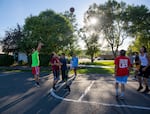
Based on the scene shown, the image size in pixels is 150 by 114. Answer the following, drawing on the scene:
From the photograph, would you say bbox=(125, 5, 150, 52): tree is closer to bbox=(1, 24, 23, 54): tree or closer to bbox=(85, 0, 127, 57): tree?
bbox=(85, 0, 127, 57): tree

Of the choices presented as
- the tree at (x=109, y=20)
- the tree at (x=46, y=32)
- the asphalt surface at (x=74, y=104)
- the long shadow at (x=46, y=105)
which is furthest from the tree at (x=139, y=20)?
the long shadow at (x=46, y=105)

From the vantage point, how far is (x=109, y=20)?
1763 inches

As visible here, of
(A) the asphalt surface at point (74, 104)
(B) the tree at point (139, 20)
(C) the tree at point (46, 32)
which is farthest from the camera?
(B) the tree at point (139, 20)

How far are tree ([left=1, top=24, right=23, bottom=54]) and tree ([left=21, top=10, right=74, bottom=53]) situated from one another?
2.55 m

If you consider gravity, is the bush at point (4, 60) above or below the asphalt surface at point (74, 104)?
above

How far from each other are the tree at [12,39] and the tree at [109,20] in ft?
57.9

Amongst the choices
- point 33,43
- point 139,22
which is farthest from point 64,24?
point 139,22

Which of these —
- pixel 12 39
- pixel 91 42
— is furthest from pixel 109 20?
pixel 12 39

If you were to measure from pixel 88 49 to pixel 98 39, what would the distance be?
3166 millimetres

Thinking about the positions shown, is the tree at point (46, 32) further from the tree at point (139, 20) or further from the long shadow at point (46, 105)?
the long shadow at point (46, 105)

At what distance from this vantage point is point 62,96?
8.36 metres

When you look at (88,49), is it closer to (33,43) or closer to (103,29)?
(103,29)

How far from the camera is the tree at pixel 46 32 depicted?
2925 centimetres

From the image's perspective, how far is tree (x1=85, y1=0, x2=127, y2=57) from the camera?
4393cm
